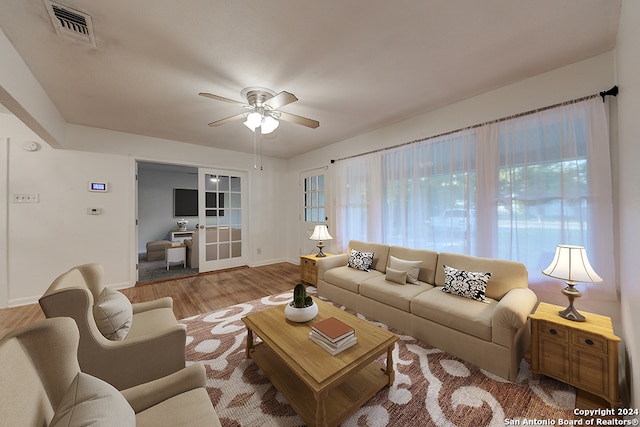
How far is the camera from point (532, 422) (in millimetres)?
1438

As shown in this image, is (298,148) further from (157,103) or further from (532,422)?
(532,422)

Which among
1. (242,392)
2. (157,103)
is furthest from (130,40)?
(242,392)

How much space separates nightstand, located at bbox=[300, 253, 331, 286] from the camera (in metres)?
3.80

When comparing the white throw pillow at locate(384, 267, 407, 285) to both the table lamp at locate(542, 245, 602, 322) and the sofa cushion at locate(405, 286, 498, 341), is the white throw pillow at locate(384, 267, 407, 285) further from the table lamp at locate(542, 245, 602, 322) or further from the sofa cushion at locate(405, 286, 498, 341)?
the table lamp at locate(542, 245, 602, 322)

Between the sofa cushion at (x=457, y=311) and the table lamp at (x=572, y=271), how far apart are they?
1.60ft

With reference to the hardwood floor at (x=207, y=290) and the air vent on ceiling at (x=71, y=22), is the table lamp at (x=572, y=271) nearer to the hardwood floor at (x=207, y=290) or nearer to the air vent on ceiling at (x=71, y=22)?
the hardwood floor at (x=207, y=290)

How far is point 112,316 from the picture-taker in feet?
5.02

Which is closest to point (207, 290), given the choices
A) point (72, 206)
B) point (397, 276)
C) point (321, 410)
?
point (72, 206)

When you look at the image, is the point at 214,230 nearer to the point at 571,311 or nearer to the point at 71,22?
the point at 71,22

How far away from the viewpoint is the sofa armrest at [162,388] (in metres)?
1.07

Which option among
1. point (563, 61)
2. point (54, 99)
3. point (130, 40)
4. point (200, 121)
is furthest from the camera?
point (200, 121)

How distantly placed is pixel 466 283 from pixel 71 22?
148 inches

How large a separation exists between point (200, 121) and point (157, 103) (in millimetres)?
624

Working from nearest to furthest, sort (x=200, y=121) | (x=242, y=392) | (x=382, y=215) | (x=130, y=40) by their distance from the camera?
(x=242, y=392), (x=130, y=40), (x=200, y=121), (x=382, y=215)
